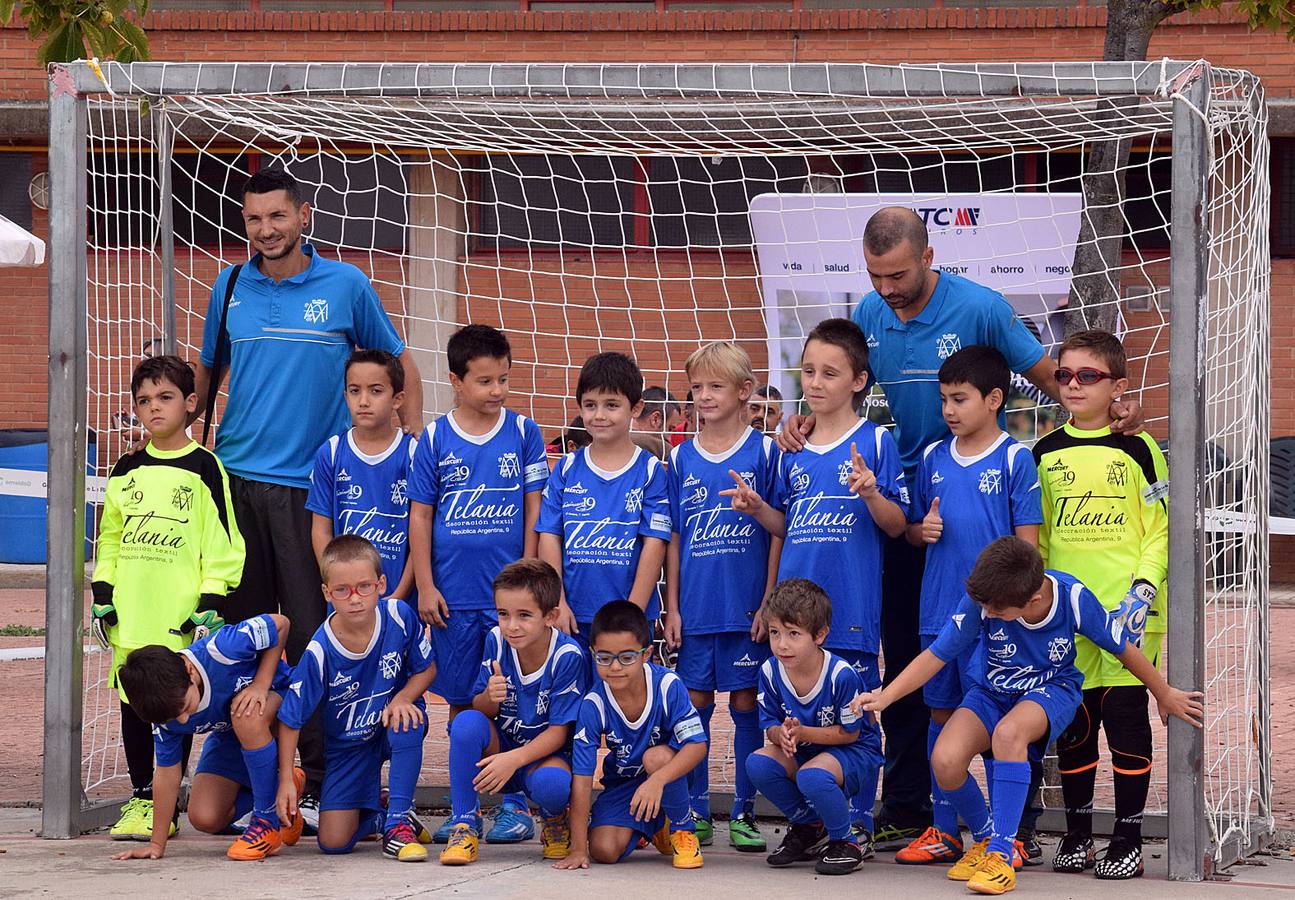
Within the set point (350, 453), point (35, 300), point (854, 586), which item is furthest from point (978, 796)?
point (35, 300)

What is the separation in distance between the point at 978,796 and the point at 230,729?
2.45 metres

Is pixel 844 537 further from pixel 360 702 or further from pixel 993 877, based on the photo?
pixel 360 702

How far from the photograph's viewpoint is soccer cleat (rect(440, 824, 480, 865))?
16.5 ft

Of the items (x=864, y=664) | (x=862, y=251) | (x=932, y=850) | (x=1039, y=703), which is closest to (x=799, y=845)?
(x=932, y=850)

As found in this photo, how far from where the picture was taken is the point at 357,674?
530cm

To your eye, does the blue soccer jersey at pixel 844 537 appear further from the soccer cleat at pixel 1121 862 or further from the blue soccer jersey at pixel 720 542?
the soccer cleat at pixel 1121 862

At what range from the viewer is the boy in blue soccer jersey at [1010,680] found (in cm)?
473

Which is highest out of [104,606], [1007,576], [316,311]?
[316,311]

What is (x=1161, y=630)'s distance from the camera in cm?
516

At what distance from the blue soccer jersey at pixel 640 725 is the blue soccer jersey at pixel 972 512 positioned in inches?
32.2

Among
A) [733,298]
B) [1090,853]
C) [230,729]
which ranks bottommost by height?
[1090,853]

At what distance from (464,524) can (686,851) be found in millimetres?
1347

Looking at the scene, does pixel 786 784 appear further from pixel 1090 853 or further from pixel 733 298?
pixel 733 298

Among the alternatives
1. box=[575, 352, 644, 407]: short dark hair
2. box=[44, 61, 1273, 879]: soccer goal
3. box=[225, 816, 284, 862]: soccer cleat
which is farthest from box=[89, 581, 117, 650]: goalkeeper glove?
box=[575, 352, 644, 407]: short dark hair
